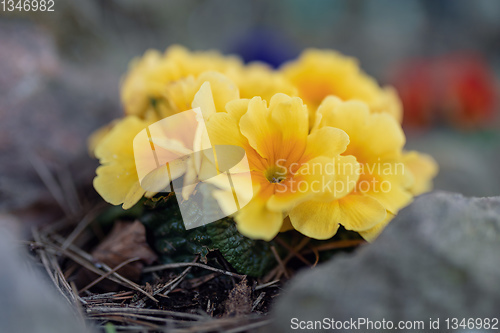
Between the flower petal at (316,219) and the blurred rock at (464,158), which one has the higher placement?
the flower petal at (316,219)

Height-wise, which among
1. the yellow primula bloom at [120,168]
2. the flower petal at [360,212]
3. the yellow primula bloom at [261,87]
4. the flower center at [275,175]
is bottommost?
the flower petal at [360,212]


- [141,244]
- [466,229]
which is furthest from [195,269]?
[466,229]

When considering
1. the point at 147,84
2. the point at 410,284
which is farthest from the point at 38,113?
the point at 410,284

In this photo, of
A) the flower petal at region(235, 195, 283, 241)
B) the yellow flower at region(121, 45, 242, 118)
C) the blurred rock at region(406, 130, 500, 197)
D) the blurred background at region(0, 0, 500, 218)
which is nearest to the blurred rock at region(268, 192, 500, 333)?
the flower petal at region(235, 195, 283, 241)

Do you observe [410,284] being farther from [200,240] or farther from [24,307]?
[24,307]

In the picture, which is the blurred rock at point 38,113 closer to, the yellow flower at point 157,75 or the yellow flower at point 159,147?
the yellow flower at point 157,75

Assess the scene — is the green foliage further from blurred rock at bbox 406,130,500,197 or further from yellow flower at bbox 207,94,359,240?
blurred rock at bbox 406,130,500,197

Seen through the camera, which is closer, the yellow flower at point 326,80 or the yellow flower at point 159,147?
the yellow flower at point 159,147

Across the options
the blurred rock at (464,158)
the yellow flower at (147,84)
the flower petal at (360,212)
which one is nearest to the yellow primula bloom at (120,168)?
the yellow flower at (147,84)

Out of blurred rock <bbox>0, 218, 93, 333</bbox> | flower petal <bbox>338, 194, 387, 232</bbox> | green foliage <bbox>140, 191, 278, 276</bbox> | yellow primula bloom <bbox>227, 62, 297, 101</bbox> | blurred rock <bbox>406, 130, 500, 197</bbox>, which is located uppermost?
yellow primula bloom <bbox>227, 62, 297, 101</bbox>
